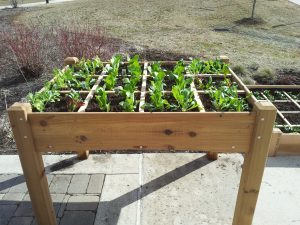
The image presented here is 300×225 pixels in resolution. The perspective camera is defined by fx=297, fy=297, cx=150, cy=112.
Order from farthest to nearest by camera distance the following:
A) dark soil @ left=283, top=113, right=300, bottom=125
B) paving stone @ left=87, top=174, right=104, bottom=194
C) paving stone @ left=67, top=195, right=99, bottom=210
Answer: dark soil @ left=283, top=113, right=300, bottom=125, paving stone @ left=87, top=174, right=104, bottom=194, paving stone @ left=67, top=195, right=99, bottom=210

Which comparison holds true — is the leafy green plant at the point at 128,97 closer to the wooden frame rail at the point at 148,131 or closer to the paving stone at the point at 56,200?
the wooden frame rail at the point at 148,131

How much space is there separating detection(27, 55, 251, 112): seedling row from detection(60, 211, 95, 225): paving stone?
3.26 ft

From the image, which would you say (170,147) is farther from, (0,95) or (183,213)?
(0,95)

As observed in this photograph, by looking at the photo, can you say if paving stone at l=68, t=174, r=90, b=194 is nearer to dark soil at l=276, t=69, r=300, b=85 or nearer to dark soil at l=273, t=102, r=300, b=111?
dark soil at l=273, t=102, r=300, b=111

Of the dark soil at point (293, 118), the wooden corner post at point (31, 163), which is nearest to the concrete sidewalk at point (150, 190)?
the wooden corner post at point (31, 163)

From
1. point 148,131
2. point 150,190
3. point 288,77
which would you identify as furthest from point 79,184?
point 288,77

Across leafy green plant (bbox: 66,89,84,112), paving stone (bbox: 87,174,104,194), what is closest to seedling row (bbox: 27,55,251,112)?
leafy green plant (bbox: 66,89,84,112)

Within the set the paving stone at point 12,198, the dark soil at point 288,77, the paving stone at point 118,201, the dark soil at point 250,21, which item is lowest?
the dark soil at point 250,21

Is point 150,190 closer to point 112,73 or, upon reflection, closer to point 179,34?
point 112,73

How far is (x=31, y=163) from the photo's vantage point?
6.15ft

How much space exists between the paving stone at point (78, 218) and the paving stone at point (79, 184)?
0.85 feet

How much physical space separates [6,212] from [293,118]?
3.37m

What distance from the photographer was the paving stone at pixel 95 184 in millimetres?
2738

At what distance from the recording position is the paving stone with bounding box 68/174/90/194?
9.00ft
